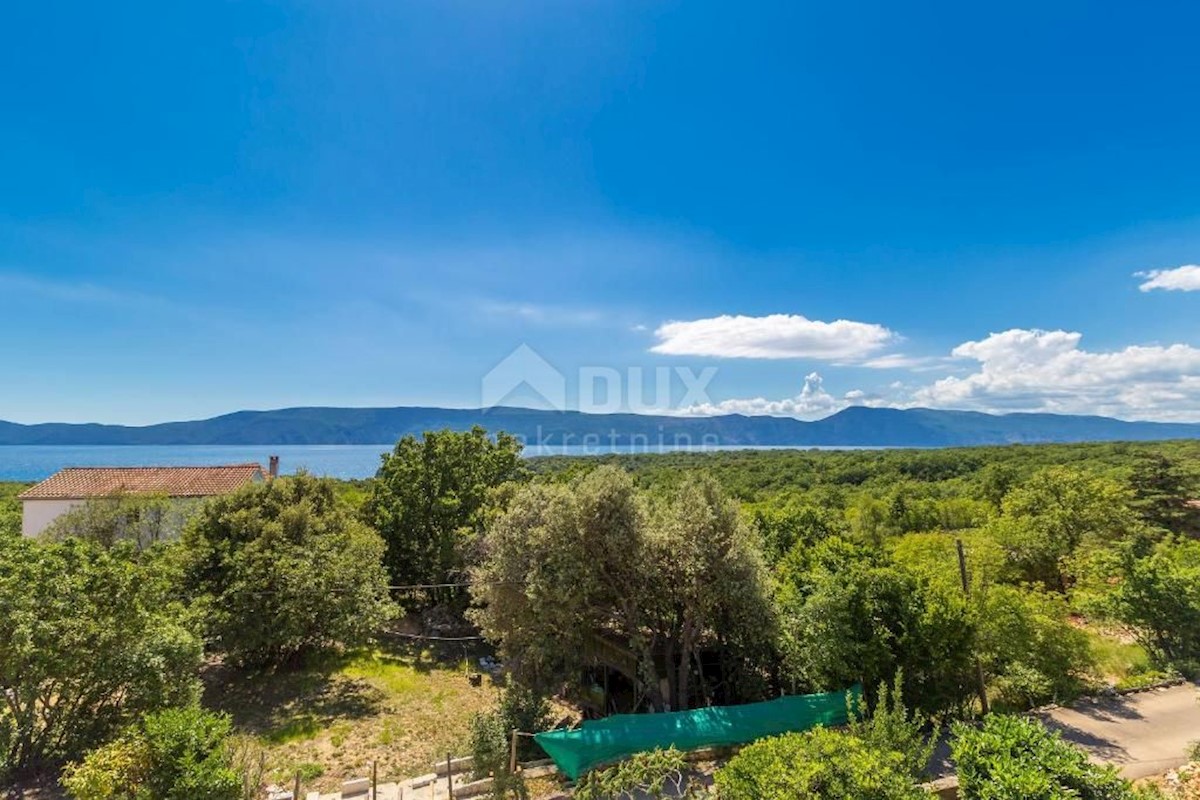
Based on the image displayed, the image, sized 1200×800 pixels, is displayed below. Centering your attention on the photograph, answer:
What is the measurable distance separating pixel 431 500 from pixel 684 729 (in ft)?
61.1

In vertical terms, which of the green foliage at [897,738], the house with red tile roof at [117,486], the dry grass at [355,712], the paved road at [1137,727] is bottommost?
the dry grass at [355,712]

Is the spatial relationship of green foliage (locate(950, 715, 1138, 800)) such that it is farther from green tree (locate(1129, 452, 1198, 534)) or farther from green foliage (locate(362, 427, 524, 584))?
green tree (locate(1129, 452, 1198, 534))

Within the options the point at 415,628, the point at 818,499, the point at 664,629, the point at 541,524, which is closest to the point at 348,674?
the point at 415,628

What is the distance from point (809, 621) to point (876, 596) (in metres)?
1.73

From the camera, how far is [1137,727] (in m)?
13.1

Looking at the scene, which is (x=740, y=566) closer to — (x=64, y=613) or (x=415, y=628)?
(x=64, y=613)

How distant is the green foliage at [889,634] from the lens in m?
12.7

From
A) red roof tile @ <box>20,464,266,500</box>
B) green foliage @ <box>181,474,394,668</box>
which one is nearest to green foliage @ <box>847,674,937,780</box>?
green foliage @ <box>181,474,394,668</box>

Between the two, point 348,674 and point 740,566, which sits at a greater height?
point 740,566

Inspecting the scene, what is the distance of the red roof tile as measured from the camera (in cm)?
2956

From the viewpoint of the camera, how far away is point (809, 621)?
44.8ft

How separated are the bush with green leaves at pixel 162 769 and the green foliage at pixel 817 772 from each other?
833cm

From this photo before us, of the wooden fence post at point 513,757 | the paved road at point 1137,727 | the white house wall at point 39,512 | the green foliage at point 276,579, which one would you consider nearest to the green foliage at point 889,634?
the paved road at point 1137,727

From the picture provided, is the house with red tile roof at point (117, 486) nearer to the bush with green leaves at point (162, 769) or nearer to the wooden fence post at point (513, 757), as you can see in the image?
the bush with green leaves at point (162, 769)
